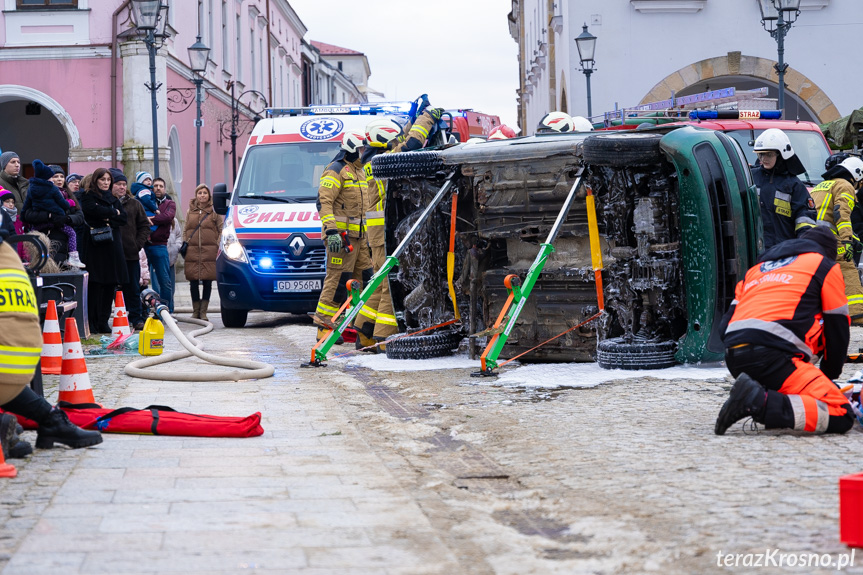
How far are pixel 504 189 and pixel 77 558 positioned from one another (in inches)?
239

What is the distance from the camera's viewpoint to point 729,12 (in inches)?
1007

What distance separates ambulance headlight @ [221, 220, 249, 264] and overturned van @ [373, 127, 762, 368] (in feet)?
12.7

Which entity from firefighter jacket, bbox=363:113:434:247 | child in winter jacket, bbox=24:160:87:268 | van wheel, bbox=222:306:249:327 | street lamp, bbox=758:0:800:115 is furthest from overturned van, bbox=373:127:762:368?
street lamp, bbox=758:0:800:115

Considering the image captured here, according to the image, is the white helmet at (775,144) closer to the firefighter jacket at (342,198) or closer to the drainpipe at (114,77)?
the firefighter jacket at (342,198)

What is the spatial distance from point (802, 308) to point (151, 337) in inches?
248

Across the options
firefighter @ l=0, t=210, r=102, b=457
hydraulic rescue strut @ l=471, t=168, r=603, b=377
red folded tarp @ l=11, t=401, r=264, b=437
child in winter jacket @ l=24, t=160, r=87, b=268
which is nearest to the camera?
firefighter @ l=0, t=210, r=102, b=457

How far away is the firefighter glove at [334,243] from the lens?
10930 millimetres

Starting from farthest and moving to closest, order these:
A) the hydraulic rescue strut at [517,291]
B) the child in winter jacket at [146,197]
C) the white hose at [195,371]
A: 1. the child in winter jacket at [146,197]
2. the white hose at [195,371]
3. the hydraulic rescue strut at [517,291]

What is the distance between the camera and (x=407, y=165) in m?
9.78

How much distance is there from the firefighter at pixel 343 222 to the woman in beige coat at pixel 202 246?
394 centimetres

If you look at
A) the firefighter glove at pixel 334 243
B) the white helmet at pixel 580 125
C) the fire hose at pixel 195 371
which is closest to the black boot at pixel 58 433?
the fire hose at pixel 195 371

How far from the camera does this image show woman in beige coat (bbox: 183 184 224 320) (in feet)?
48.9

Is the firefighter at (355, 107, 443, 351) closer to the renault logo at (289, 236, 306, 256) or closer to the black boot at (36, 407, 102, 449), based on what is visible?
the renault logo at (289, 236, 306, 256)

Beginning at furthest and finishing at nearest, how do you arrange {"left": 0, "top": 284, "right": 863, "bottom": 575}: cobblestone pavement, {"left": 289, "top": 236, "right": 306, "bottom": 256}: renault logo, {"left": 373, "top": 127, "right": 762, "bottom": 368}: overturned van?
1. {"left": 289, "top": 236, "right": 306, "bottom": 256}: renault logo
2. {"left": 373, "top": 127, "right": 762, "bottom": 368}: overturned van
3. {"left": 0, "top": 284, "right": 863, "bottom": 575}: cobblestone pavement
